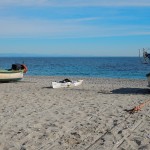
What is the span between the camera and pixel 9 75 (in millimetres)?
27906

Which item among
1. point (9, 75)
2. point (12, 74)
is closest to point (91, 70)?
point (12, 74)

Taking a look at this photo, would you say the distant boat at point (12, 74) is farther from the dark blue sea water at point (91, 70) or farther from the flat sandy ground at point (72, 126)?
the dark blue sea water at point (91, 70)

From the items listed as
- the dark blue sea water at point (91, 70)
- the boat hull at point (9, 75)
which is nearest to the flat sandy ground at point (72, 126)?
the boat hull at point (9, 75)

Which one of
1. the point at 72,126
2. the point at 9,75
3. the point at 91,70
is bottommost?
the point at 91,70

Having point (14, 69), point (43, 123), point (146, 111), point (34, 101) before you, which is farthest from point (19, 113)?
point (14, 69)

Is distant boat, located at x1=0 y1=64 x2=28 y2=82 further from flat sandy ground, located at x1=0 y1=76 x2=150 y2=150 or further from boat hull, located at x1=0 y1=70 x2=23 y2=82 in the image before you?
flat sandy ground, located at x1=0 y1=76 x2=150 y2=150

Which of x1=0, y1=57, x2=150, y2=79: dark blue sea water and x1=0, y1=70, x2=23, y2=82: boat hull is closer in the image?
x1=0, y1=70, x2=23, y2=82: boat hull

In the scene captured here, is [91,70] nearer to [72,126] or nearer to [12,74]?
[12,74]

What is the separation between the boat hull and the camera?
2723cm

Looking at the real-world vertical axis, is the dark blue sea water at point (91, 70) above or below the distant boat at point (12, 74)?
below

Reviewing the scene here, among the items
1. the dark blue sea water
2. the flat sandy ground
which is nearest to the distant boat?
the flat sandy ground

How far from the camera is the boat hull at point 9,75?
89.4 feet

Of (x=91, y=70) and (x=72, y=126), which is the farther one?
(x=91, y=70)

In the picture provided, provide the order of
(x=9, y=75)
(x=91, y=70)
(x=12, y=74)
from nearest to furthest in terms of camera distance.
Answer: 1. (x=9, y=75)
2. (x=12, y=74)
3. (x=91, y=70)
